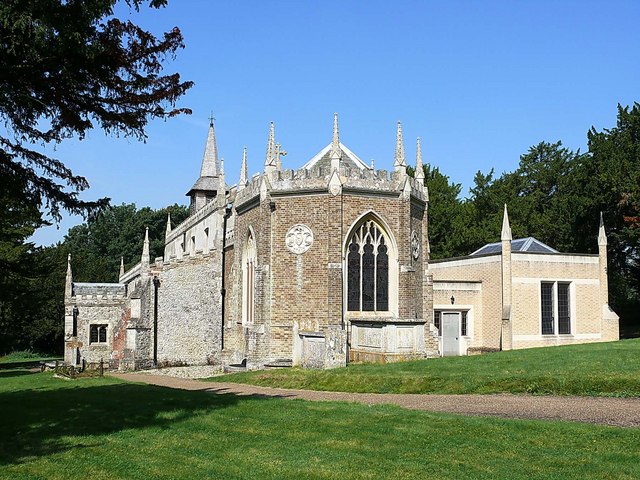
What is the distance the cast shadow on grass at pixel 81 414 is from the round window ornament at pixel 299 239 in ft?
30.5

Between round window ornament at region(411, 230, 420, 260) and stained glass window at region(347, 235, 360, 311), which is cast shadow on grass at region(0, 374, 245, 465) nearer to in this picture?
stained glass window at region(347, 235, 360, 311)

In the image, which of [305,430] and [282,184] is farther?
[282,184]

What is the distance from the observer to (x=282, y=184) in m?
25.2

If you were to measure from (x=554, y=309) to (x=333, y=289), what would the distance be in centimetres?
1290

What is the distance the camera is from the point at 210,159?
54344 mm

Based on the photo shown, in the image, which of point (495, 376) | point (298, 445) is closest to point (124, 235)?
point (495, 376)

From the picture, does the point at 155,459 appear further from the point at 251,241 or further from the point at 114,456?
the point at 251,241

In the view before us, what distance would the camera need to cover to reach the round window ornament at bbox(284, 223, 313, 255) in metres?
24.8

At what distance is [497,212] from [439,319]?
2600 cm

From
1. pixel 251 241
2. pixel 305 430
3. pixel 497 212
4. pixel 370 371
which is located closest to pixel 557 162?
pixel 497 212

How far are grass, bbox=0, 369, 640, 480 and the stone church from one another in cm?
976

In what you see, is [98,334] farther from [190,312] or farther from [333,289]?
[333,289]

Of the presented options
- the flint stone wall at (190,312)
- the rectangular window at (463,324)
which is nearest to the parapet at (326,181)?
the flint stone wall at (190,312)

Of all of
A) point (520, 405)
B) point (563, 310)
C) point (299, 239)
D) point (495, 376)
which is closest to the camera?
point (520, 405)
